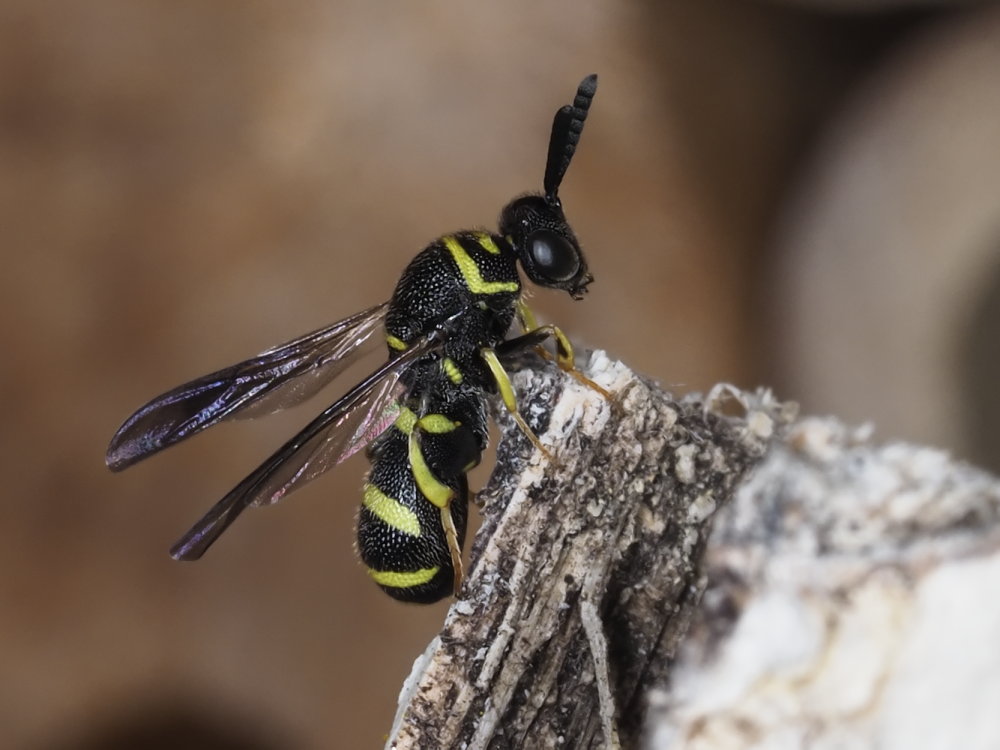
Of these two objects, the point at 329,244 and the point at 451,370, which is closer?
the point at 451,370

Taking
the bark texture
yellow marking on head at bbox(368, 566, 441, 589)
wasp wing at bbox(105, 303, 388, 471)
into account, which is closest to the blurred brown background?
wasp wing at bbox(105, 303, 388, 471)

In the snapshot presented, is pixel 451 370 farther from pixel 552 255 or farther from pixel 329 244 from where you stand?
pixel 329 244

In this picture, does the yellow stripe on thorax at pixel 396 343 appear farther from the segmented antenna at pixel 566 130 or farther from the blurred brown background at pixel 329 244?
the blurred brown background at pixel 329 244

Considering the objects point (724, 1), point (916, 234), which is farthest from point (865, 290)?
point (724, 1)

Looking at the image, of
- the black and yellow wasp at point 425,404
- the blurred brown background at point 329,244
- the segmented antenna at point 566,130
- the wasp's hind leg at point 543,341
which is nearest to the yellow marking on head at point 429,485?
the black and yellow wasp at point 425,404

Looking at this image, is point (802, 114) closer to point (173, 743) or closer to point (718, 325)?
point (718, 325)

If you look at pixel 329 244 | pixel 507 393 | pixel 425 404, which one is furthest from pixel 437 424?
pixel 329 244

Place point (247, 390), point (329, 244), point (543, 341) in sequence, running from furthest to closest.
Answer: point (329, 244), point (247, 390), point (543, 341)
